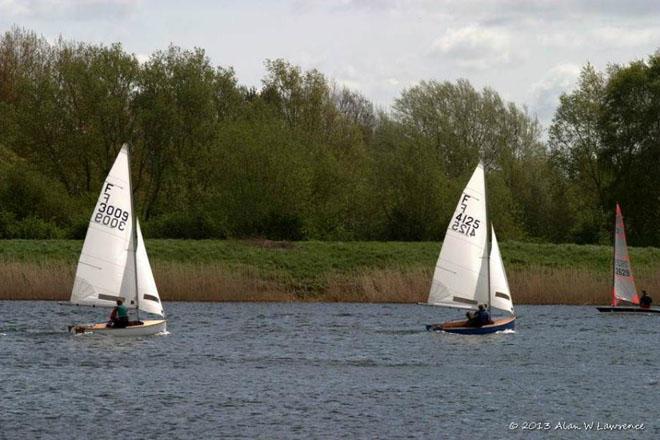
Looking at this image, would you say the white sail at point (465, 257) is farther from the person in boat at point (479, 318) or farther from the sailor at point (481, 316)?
the sailor at point (481, 316)

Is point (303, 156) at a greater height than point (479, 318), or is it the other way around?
point (303, 156)

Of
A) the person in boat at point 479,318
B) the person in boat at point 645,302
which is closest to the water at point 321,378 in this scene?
the person in boat at point 479,318

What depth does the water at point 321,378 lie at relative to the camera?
3338 cm

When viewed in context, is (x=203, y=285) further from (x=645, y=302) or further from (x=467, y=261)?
(x=645, y=302)

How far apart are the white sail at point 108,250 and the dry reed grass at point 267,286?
15.3 m

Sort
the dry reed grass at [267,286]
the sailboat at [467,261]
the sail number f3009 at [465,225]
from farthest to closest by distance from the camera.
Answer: the dry reed grass at [267,286], the sail number f3009 at [465,225], the sailboat at [467,261]

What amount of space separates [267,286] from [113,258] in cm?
2151

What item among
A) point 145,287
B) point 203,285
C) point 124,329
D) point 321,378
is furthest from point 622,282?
point 124,329

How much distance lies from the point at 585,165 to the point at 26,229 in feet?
138

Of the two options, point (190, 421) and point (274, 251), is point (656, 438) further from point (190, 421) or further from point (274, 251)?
point (274, 251)

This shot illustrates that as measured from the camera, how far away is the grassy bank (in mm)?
65625

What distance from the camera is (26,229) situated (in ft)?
272

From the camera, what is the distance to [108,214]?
161 feet

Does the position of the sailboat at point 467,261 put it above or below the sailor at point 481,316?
above
